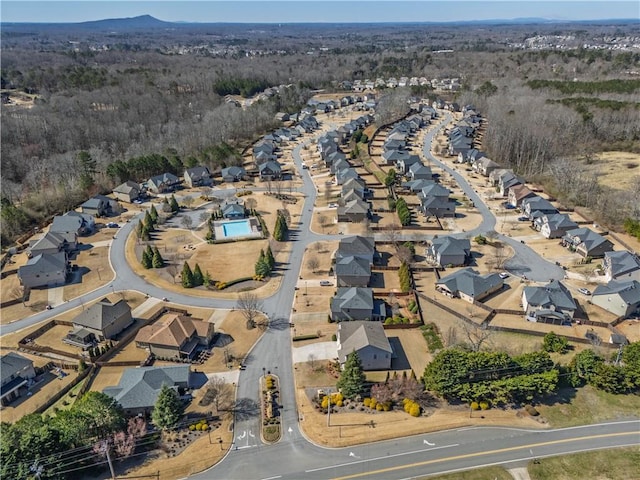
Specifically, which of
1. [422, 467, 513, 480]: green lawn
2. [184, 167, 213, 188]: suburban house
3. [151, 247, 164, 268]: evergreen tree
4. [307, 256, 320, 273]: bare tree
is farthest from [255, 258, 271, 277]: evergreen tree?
[184, 167, 213, 188]: suburban house

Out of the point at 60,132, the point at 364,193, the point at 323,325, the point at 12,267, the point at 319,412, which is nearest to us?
the point at 319,412

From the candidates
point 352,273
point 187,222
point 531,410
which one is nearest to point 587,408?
point 531,410

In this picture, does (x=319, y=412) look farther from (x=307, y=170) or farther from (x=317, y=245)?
(x=307, y=170)

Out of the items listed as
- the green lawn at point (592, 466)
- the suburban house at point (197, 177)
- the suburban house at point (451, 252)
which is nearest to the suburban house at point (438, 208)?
the suburban house at point (451, 252)

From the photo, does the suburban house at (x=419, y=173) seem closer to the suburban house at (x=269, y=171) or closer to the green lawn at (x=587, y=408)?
the suburban house at (x=269, y=171)

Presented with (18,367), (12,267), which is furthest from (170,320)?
(12,267)

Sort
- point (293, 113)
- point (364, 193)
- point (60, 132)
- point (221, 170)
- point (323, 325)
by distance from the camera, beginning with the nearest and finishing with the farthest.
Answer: point (323, 325) → point (364, 193) → point (221, 170) → point (60, 132) → point (293, 113)
